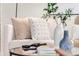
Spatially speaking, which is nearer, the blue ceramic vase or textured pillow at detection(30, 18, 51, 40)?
the blue ceramic vase

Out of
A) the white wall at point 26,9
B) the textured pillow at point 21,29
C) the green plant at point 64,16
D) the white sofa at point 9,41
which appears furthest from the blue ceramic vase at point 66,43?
the white wall at point 26,9

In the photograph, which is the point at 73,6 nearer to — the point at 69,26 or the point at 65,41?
the point at 69,26

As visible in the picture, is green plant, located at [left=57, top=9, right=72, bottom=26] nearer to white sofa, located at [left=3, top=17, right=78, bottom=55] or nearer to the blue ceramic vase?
white sofa, located at [left=3, top=17, right=78, bottom=55]

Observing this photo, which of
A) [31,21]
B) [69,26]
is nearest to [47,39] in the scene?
[31,21]

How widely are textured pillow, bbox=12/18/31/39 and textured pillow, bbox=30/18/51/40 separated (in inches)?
3.9

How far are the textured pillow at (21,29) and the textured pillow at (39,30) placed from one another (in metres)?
0.10

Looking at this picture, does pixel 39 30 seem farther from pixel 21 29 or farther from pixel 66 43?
pixel 66 43

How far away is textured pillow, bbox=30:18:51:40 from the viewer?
Answer: 277 cm

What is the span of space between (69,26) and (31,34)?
0.90 metres

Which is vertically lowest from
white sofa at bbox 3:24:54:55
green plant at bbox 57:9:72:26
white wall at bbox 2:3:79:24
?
white sofa at bbox 3:24:54:55

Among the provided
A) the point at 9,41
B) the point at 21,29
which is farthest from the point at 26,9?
the point at 9,41

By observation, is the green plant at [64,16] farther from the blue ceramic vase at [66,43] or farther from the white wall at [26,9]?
the blue ceramic vase at [66,43]

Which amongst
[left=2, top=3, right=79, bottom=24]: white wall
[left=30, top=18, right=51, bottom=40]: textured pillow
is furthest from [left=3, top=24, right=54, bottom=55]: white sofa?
[left=2, top=3, right=79, bottom=24]: white wall

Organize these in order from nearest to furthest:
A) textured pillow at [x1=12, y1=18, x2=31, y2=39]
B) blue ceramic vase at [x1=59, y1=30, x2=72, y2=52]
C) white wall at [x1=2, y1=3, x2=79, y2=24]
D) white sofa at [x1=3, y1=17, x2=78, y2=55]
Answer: blue ceramic vase at [x1=59, y1=30, x2=72, y2=52]
white sofa at [x1=3, y1=17, x2=78, y2=55]
textured pillow at [x1=12, y1=18, x2=31, y2=39]
white wall at [x1=2, y1=3, x2=79, y2=24]
